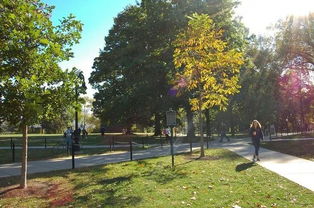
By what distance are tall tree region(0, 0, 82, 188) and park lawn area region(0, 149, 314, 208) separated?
1546mm

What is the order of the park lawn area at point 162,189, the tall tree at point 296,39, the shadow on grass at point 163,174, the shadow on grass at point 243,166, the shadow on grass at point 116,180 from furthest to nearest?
1. the tall tree at point 296,39
2. the shadow on grass at point 243,166
3. the shadow on grass at point 163,174
4. the shadow on grass at point 116,180
5. the park lawn area at point 162,189

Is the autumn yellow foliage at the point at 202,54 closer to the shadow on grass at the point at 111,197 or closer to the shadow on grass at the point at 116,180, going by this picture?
the shadow on grass at the point at 116,180

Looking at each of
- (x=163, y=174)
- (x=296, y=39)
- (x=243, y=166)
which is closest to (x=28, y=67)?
(x=163, y=174)

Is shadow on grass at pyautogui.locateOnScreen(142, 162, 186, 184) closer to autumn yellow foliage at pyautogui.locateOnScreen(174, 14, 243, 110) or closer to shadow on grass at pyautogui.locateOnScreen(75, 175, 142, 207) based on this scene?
shadow on grass at pyautogui.locateOnScreen(75, 175, 142, 207)

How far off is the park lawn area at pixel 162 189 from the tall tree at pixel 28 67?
155 cm

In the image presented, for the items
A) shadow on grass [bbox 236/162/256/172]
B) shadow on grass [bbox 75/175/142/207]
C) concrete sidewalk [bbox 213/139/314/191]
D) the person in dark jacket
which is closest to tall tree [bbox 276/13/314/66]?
the person in dark jacket

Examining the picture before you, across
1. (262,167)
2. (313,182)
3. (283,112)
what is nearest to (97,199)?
(313,182)

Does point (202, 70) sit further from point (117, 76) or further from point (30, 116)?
point (117, 76)

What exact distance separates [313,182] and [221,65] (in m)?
9.08

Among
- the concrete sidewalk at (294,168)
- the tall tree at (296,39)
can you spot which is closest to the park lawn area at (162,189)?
the concrete sidewalk at (294,168)

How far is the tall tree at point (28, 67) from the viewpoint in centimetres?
996

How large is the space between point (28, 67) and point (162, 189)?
4950mm

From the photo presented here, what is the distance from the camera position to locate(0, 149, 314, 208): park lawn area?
8.51 m

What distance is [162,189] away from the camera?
10117 millimetres
